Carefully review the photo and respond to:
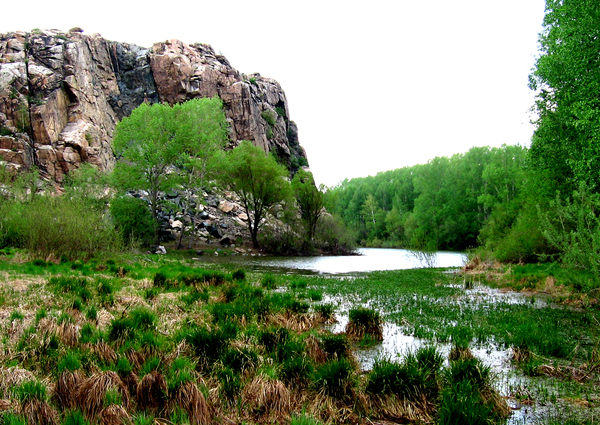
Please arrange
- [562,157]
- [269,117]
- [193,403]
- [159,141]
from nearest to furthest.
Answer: [193,403] → [562,157] → [159,141] → [269,117]

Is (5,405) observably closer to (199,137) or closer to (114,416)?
(114,416)

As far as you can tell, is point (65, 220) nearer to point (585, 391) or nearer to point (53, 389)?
point (53, 389)

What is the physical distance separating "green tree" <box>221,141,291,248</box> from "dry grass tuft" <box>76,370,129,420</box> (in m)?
43.2

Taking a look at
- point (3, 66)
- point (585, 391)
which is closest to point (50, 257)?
point (585, 391)

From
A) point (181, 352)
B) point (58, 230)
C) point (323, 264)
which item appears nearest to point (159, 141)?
point (323, 264)

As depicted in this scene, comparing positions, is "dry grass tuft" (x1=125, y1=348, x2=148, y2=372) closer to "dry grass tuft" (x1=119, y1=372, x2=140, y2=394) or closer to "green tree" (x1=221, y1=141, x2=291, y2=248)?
"dry grass tuft" (x1=119, y1=372, x2=140, y2=394)

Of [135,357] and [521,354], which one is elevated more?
[135,357]

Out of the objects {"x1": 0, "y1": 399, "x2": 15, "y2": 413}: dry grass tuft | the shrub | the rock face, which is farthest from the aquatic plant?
the shrub

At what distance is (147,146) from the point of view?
38.8m

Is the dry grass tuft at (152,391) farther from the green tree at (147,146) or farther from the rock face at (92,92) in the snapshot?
the rock face at (92,92)

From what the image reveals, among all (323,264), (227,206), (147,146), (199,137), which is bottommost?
(323,264)

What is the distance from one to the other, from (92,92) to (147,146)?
111 ft

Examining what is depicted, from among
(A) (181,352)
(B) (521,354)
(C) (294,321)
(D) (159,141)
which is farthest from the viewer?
(D) (159,141)

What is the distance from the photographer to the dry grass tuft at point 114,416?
4.29 meters
